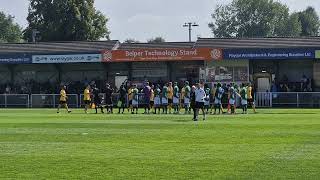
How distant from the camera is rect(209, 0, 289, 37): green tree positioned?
13200cm

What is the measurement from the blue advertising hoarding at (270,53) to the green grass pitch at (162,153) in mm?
22992

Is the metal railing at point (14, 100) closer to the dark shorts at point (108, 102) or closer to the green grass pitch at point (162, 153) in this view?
the dark shorts at point (108, 102)

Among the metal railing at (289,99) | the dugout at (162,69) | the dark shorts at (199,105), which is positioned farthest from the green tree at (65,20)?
the dark shorts at (199,105)

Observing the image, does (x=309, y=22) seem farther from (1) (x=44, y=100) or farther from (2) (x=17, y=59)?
(1) (x=44, y=100)

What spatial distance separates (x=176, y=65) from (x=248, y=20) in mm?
84391

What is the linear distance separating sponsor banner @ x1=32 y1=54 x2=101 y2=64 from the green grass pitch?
1055 inches

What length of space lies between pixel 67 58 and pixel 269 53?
15546 millimetres

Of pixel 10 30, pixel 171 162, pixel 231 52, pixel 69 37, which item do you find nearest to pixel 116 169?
pixel 171 162

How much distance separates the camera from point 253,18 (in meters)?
134

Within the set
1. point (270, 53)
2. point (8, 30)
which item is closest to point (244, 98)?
point (270, 53)

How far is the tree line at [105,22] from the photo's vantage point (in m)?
85.5

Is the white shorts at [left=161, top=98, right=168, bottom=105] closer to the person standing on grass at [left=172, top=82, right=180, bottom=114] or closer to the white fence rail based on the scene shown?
the person standing on grass at [left=172, top=82, right=180, bottom=114]

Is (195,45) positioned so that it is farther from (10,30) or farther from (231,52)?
(10,30)

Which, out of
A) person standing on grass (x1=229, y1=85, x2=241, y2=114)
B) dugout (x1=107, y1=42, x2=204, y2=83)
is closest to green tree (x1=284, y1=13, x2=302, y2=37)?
dugout (x1=107, y1=42, x2=204, y2=83)
